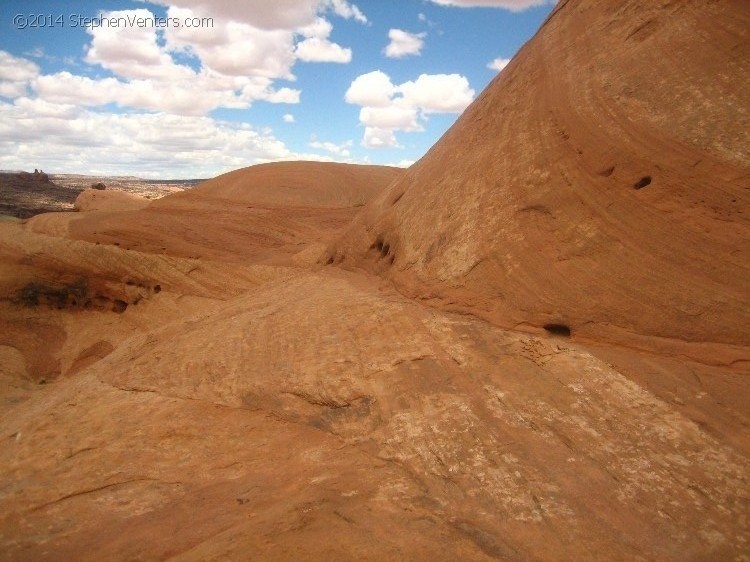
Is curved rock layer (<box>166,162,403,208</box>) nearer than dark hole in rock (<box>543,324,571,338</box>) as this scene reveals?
No

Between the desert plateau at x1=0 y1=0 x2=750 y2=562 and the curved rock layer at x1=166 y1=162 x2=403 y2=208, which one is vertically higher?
the curved rock layer at x1=166 y1=162 x2=403 y2=208

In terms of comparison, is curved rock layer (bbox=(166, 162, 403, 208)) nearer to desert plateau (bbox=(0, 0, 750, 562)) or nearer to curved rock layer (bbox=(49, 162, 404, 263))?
curved rock layer (bbox=(49, 162, 404, 263))

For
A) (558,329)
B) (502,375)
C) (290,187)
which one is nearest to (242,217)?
(290,187)

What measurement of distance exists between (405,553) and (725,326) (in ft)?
9.14

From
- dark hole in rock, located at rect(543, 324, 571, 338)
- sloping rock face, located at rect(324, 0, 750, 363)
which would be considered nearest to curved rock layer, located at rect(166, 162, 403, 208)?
sloping rock face, located at rect(324, 0, 750, 363)

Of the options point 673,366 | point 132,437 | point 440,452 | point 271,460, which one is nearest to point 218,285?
point 132,437

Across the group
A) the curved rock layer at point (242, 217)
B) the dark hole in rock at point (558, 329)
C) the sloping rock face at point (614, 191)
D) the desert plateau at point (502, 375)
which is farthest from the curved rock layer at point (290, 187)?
the dark hole in rock at point (558, 329)

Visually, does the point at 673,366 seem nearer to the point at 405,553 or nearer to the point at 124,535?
the point at 405,553

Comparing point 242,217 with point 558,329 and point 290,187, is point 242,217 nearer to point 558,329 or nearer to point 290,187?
point 290,187

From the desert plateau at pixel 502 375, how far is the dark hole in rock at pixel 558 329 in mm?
12

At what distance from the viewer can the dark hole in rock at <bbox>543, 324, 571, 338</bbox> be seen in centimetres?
428

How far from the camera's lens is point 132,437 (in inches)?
174

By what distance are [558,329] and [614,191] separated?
4.17 feet

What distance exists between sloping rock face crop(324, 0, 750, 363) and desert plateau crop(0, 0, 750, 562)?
0.06 ft
